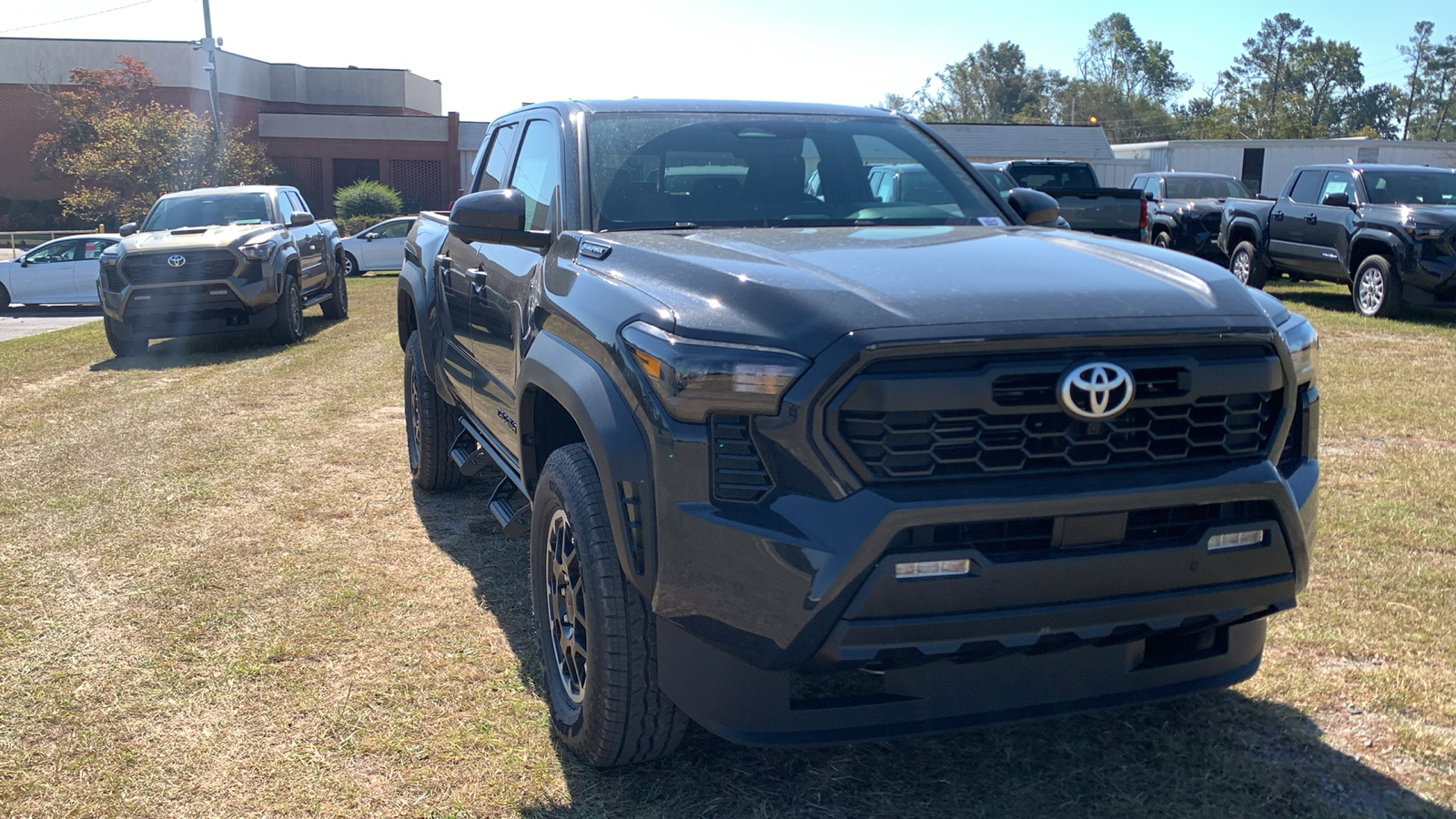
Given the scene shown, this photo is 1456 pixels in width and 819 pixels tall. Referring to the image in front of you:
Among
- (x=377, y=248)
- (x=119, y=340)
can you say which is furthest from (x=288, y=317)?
(x=377, y=248)

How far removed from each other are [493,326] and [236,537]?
217 centimetres

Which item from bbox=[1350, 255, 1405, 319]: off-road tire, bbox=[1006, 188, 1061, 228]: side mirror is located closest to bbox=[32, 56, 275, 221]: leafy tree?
bbox=[1350, 255, 1405, 319]: off-road tire

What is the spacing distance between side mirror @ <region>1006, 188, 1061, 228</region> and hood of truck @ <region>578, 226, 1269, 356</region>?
2.85 feet

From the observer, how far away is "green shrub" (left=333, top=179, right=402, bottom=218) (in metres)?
42.7

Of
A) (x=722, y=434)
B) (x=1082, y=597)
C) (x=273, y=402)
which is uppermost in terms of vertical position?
(x=722, y=434)

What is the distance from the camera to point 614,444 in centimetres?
282

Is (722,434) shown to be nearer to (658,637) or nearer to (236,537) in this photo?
(658,637)

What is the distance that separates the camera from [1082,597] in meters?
2.58

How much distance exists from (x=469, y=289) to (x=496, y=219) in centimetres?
108

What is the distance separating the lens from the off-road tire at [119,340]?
12805 mm

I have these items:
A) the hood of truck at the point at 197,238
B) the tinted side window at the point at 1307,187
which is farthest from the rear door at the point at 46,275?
the tinted side window at the point at 1307,187

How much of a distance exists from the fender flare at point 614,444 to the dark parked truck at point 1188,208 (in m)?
16.1

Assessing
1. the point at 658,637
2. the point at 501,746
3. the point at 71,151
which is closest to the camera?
the point at 658,637

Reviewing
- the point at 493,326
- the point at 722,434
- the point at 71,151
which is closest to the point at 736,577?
the point at 722,434
